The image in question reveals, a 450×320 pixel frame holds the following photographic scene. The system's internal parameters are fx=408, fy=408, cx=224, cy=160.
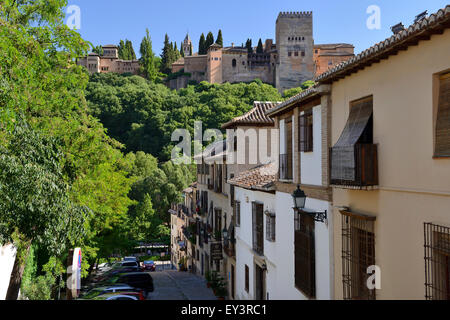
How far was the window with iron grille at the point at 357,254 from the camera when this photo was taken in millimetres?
7406

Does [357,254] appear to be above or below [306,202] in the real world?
below

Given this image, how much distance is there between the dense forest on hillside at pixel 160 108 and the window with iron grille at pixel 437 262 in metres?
78.3

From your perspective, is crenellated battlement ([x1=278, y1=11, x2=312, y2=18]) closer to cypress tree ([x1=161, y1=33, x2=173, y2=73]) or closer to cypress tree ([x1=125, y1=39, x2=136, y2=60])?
cypress tree ([x1=161, y1=33, x2=173, y2=73])

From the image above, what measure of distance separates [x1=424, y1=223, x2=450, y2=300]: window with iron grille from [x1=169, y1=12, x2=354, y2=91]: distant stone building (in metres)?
93.8

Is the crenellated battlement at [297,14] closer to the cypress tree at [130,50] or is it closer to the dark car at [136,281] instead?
the cypress tree at [130,50]

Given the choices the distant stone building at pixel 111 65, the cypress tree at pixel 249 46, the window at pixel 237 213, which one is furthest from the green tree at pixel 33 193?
the distant stone building at pixel 111 65

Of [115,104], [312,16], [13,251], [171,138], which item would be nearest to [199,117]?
[171,138]

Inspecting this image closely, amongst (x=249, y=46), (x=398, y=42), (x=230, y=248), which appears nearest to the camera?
(x=398, y=42)

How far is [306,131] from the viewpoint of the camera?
34.6ft

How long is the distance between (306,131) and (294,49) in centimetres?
9864

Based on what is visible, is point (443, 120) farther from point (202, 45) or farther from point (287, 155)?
point (202, 45)

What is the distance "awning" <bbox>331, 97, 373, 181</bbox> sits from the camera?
7.27 m

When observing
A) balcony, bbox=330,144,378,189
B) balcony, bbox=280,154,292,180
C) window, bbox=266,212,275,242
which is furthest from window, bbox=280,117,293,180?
balcony, bbox=330,144,378,189

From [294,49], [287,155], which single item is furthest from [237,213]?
[294,49]
